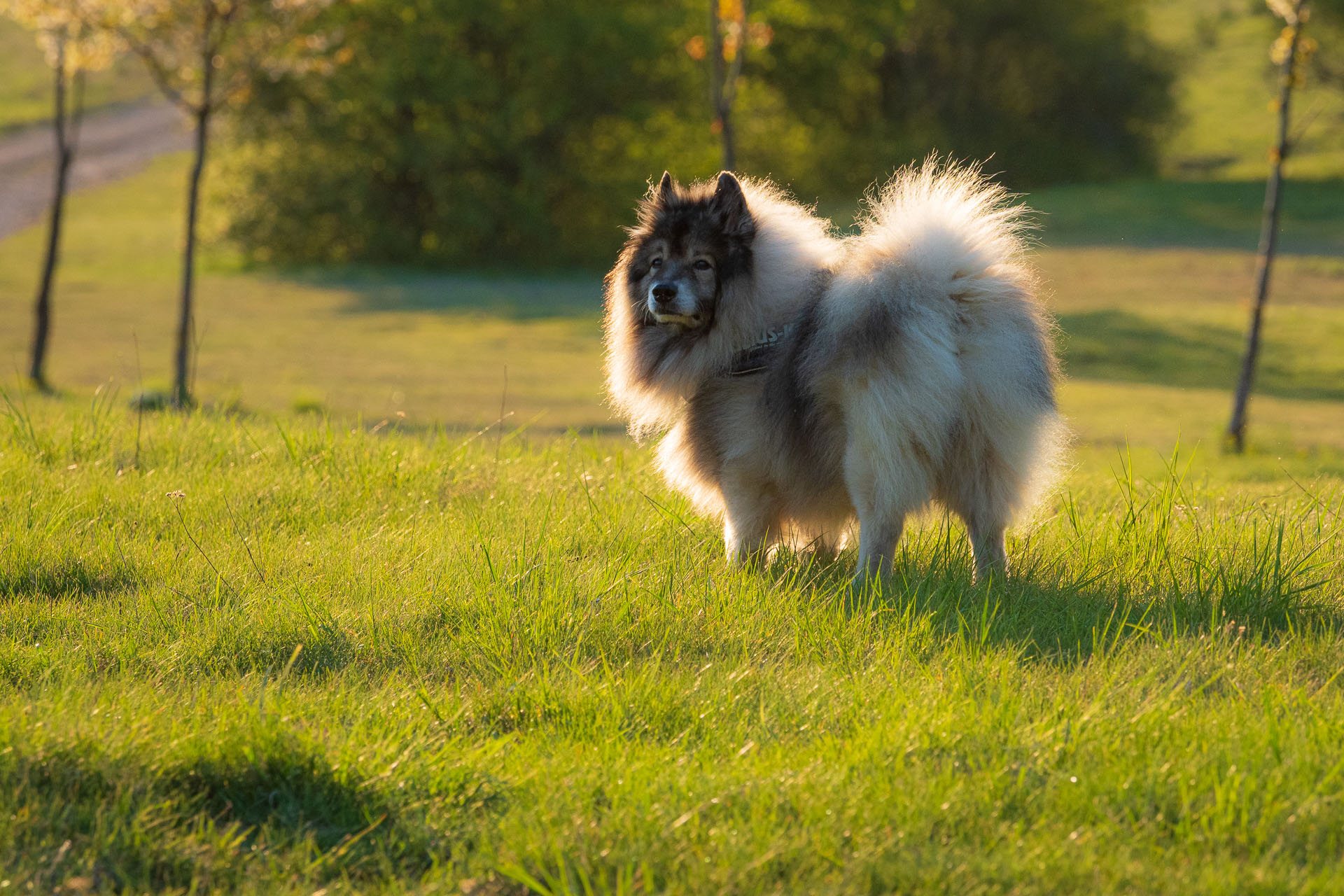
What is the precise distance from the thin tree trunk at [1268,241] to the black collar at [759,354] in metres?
9.70

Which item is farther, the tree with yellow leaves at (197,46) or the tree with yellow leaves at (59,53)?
the tree with yellow leaves at (59,53)

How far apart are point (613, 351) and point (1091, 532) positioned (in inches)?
91.8

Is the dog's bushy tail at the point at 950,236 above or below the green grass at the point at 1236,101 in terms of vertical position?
below

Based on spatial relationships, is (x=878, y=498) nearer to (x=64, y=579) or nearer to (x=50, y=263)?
(x=64, y=579)

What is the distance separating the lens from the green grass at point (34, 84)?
5116 centimetres

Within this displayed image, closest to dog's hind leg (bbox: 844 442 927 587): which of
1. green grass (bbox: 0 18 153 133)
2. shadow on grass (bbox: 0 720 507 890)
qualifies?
shadow on grass (bbox: 0 720 507 890)

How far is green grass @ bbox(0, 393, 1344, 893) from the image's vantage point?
2898 millimetres

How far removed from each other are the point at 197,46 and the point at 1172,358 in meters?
14.9

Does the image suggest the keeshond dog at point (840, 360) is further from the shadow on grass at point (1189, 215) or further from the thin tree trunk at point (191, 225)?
the shadow on grass at point (1189, 215)

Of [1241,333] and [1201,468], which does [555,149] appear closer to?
[1241,333]

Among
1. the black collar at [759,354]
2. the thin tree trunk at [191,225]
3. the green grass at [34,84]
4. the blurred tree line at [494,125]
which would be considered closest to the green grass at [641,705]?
the black collar at [759,354]

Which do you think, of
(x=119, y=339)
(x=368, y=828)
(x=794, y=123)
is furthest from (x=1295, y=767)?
(x=794, y=123)

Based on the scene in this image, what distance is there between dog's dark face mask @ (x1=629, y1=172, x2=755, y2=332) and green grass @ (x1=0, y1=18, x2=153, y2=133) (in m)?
52.3

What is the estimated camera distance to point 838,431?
4.77 meters
